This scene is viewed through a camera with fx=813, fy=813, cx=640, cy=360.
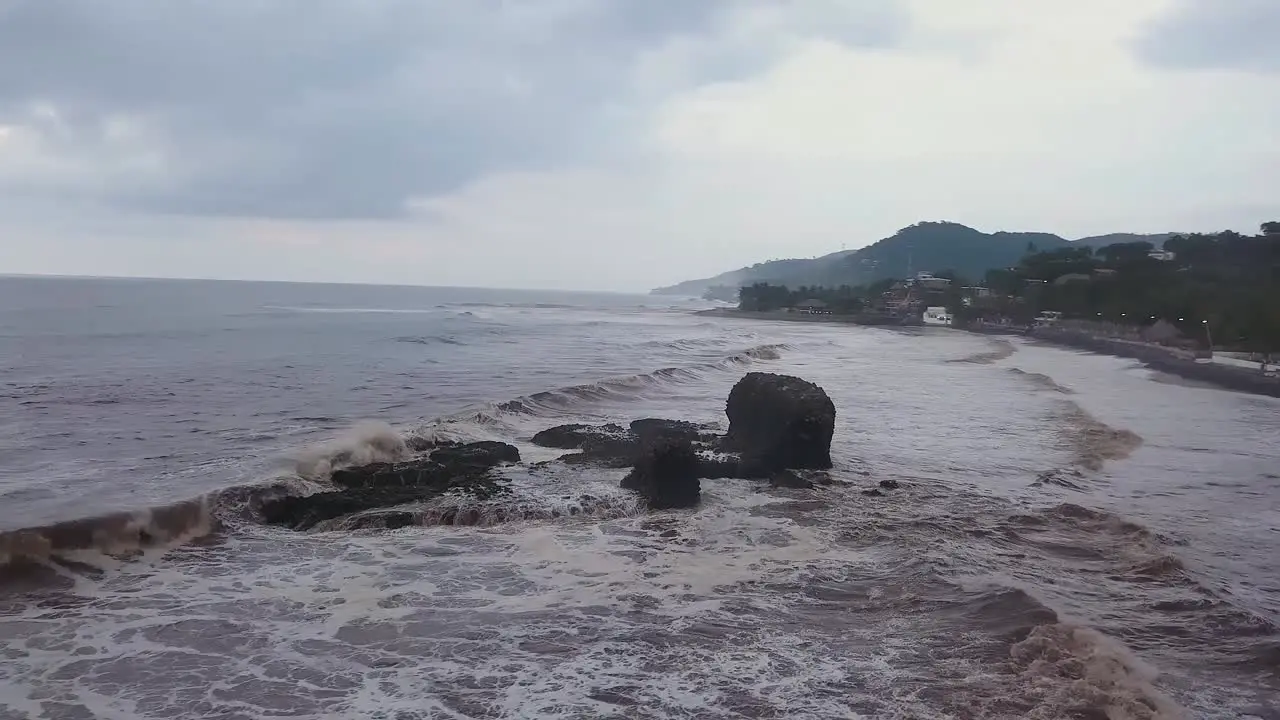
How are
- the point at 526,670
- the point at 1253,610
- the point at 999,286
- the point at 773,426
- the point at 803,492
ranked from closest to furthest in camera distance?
the point at 526,670, the point at 1253,610, the point at 803,492, the point at 773,426, the point at 999,286

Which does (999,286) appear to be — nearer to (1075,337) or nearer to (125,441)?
(1075,337)

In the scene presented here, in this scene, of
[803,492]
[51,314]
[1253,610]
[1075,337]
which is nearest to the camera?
[1253,610]

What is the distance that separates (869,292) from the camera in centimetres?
14288

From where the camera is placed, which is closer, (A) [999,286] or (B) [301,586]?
(B) [301,586]

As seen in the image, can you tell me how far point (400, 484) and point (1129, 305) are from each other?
226ft

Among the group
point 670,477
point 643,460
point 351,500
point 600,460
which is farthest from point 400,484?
point 670,477

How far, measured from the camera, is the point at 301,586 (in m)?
8.48

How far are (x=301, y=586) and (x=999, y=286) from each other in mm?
114397

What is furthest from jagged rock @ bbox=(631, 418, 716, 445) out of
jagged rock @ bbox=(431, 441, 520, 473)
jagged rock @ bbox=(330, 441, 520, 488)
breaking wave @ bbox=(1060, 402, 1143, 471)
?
breaking wave @ bbox=(1060, 402, 1143, 471)

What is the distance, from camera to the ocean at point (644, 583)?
6.16 meters

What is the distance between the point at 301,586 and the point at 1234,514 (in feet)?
40.5

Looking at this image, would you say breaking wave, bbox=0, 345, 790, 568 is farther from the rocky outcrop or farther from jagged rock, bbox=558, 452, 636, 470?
jagged rock, bbox=558, 452, 636, 470

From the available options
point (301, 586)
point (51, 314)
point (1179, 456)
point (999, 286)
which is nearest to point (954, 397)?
point (1179, 456)

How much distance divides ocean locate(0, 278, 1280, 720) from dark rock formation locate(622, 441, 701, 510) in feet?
1.19
